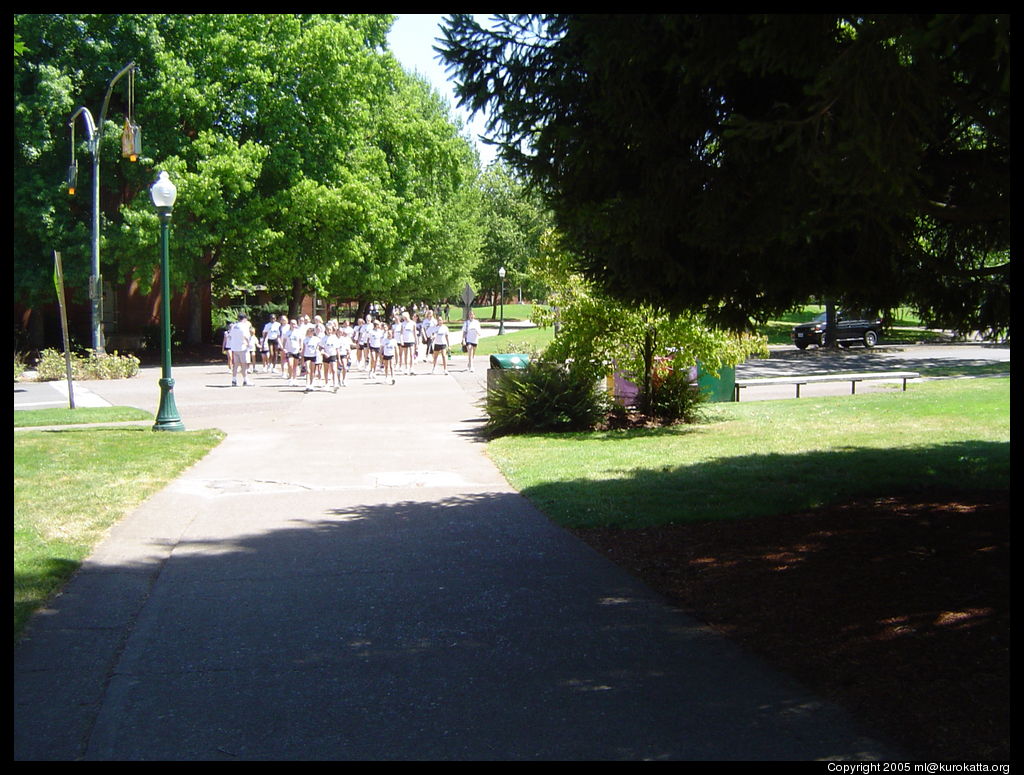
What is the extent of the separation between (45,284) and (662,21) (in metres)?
32.5

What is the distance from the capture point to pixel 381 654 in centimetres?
517

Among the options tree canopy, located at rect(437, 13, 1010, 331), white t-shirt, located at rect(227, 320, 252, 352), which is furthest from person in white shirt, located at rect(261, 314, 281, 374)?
tree canopy, located at rect(437, 13, 1010, 331)

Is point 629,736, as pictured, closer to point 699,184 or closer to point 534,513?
point 699,184

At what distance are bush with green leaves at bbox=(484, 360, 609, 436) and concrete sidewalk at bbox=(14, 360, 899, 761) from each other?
17.7ft

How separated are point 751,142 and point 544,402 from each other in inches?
399

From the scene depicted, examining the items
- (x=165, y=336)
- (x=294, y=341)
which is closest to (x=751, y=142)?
(x=165, y=336)

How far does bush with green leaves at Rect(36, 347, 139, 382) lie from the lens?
2766 cm

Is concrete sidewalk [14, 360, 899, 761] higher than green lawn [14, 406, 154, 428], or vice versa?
green lawn [14, 406, 154, 428]

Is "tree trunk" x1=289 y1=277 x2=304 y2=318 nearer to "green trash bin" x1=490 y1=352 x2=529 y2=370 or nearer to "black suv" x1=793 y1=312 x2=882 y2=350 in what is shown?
"black suv" x1=793 y1=312 x2=882 y2=350

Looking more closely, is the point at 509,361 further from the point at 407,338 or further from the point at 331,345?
the point at 407,338

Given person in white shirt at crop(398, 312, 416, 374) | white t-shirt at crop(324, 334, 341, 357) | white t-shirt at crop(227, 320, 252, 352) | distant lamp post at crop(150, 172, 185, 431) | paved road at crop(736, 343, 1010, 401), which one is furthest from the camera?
person in white shirt at crop(398, 312, 416, 374)

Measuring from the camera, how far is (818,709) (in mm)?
4273

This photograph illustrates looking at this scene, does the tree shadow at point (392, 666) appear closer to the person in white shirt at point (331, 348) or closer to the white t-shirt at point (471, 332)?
the person in white shirt at point (331, 348)
